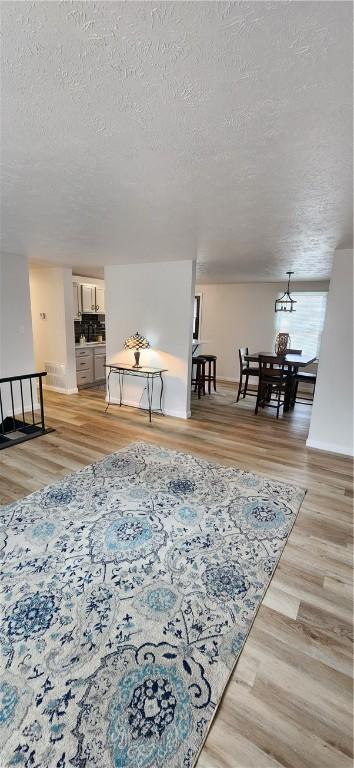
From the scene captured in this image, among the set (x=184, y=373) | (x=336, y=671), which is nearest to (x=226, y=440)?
(x=184, y=373)

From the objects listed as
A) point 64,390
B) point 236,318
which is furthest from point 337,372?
point 64,390

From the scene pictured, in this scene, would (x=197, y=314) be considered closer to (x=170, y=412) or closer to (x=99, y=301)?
(x=99, y=301)

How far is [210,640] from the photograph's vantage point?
1.53 meters

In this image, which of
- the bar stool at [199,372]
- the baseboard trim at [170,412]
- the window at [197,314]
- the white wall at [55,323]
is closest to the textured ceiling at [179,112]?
the baseboard trim at [170,412]

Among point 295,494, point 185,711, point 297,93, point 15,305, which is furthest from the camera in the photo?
point 15,305

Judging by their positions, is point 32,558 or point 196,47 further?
point 32,558

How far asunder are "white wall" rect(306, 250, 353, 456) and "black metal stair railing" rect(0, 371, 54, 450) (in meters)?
3.46

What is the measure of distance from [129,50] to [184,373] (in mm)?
4056

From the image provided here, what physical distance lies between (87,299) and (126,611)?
6.39 m

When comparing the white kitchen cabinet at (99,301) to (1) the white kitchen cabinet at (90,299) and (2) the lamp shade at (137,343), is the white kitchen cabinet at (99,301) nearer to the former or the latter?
(1) the white kitchen cabinet at (90,299)

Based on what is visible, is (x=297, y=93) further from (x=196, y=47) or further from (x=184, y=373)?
(x=184, y=373)

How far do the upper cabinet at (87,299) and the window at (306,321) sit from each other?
411 cm

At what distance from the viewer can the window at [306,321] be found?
681 cm

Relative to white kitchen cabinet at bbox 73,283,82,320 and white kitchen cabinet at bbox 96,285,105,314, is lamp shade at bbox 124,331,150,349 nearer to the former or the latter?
white kitchen cabinet at bbox 73,283,82,320
